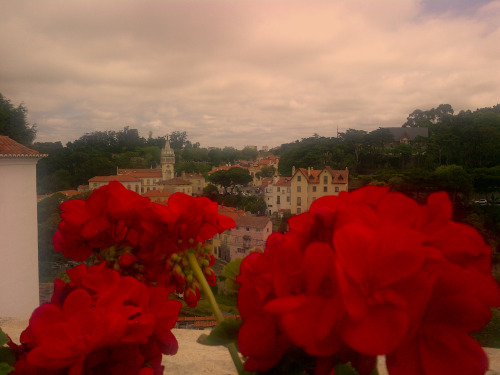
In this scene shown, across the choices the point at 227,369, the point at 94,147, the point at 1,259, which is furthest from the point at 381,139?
the point at 227,369

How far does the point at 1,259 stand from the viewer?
3.22 m

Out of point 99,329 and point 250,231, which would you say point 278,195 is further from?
point 99,329

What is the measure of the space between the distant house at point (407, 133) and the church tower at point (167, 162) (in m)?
3.37

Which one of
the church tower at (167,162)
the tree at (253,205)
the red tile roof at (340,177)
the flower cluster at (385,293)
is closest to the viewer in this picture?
the flower cluster at (385,293)

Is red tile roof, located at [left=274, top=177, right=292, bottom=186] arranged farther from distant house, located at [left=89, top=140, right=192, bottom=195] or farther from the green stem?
the green stem

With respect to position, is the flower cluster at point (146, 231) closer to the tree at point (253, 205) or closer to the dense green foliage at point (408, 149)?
the dense green foliage at point (408, 149)

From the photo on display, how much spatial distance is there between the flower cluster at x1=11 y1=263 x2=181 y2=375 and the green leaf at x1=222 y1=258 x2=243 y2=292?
51 mm

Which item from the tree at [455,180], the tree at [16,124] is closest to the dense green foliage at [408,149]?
the tree at [455,180]

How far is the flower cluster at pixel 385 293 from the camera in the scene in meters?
0.16

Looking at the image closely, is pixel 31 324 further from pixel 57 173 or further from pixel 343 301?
pixel 57 173

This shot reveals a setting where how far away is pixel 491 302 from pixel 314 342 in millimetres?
84

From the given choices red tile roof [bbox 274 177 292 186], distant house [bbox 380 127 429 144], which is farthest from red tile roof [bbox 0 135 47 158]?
distant house [bbox 380 127 429 144]

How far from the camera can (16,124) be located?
4.57 meters

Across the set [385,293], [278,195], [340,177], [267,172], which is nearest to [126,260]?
[385,293]
